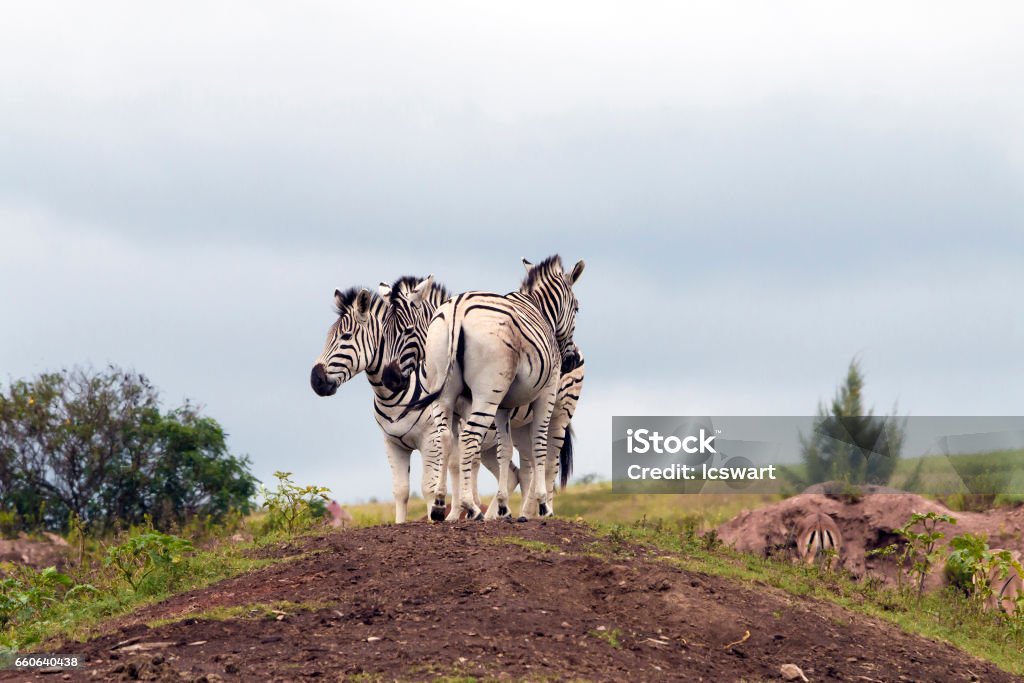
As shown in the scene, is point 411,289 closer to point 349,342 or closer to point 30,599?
point 349,342

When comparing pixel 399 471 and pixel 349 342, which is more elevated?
pixel 349 342

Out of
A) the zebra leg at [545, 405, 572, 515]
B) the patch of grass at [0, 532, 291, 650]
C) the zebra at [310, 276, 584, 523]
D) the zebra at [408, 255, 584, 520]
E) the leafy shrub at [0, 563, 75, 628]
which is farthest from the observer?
the zebra leg at [545, 405, 572, 515]

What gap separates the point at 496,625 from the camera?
38.0 feet

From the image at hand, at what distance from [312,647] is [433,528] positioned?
3999 millimetres

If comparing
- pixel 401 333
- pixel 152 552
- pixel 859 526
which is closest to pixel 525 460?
pixel 401 333

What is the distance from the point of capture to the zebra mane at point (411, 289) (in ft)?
54.0

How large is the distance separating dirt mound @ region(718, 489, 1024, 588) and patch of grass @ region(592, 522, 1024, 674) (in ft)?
13.6

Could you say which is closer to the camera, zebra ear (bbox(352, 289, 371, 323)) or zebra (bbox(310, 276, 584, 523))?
zebra (bbox(310, 276, 584, 523))

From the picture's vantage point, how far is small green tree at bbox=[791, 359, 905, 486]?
2952 centimetres

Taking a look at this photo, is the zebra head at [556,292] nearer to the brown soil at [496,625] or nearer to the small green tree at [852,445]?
the brown soil at [496,625]

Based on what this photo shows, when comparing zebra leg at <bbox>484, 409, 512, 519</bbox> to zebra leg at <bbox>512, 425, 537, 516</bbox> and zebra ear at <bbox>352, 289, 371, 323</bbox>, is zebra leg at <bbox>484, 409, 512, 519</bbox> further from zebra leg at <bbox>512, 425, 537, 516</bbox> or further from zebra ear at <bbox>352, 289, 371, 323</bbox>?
zebra ear at <bbox>352, 289, 371, 323</bbox>

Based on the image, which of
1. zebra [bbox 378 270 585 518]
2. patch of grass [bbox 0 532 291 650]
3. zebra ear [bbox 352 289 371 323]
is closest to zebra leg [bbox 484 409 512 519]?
zebra [bbox 378 270 585 518]

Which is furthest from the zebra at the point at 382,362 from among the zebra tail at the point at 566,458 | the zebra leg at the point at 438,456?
the zebra tail at the point at 566,458

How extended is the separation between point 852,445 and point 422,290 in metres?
16.6
